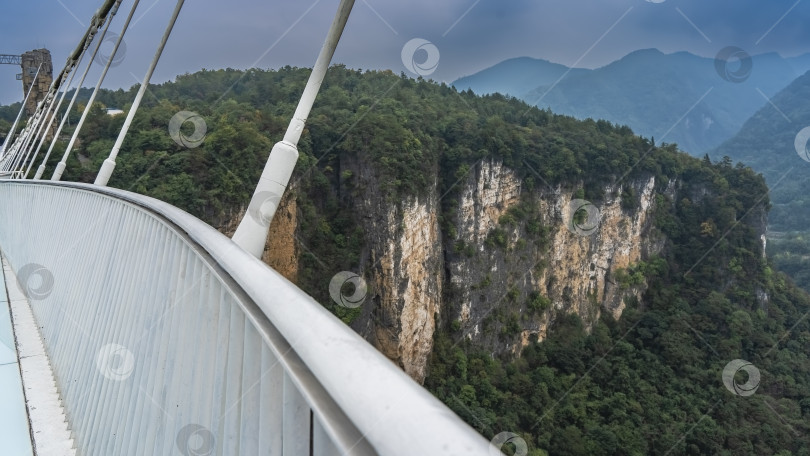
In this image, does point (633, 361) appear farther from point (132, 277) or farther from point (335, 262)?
point (132, 277)

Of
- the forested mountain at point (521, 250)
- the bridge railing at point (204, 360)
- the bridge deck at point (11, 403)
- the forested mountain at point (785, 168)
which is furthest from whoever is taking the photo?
the forested mountain at point (785, 168)

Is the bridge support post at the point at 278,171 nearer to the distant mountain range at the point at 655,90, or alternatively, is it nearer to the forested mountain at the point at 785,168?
the forested mountain at the point at 785,168

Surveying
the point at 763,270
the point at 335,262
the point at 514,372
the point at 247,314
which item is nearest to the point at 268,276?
the point at 247,314

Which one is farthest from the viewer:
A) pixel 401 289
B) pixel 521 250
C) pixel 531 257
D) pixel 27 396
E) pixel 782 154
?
pixel 782 154

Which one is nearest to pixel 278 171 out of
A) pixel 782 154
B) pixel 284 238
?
pixel 284 238

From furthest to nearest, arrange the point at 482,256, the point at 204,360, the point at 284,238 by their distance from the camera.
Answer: the point at 482,256 < the point at 284,238 < the point at 204,360

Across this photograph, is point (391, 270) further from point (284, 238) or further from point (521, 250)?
point (521, 250)

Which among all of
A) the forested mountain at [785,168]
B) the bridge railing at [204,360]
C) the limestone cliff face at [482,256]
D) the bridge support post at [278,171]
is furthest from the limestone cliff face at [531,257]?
the forested mountain at [785,168]
